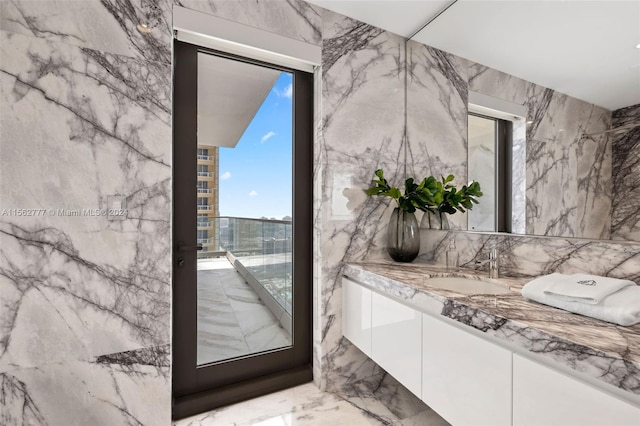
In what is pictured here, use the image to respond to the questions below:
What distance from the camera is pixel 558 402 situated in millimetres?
856

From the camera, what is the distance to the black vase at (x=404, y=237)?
1.99 meters

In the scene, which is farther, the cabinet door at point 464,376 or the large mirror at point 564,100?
the large mirror at point 564,100

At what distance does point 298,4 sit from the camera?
1.87 metres

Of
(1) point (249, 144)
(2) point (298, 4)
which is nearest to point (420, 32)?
(2) point (298, 4)

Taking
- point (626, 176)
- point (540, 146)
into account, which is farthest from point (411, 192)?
point (626, 176)

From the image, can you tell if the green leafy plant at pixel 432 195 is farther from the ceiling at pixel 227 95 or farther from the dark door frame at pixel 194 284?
the ceiling at pixel 227 95

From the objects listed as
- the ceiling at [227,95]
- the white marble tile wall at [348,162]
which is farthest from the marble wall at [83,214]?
the white marble tile wall at [348,162]

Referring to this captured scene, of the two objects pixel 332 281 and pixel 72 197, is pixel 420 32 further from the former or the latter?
pixel 72 197

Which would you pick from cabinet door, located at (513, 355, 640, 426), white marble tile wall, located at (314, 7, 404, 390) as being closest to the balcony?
white marble tile wall, located at (314, 7, 404, 390)

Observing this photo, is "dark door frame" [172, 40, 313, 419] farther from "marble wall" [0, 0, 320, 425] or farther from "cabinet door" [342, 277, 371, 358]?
"cabinet door" [342, 277, 371, 358]

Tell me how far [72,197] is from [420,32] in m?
2.23

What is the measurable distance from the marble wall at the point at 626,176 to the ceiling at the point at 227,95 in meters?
1.76

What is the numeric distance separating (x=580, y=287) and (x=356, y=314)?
3.54ft

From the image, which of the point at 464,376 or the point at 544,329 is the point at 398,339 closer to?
the point at 464,376
